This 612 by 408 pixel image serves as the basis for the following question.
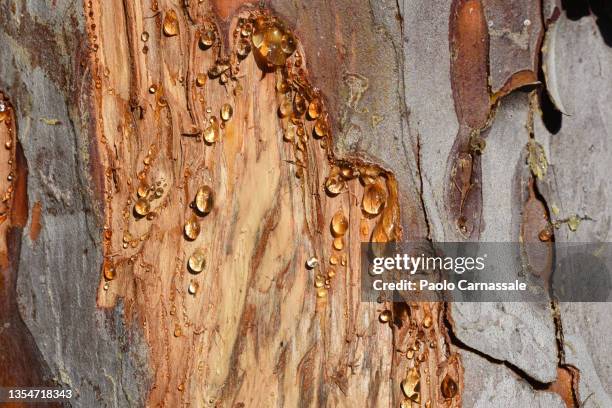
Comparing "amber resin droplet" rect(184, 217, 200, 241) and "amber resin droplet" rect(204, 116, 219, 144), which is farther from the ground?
"amber resin droplet" rect(204, 116, 219, 144)

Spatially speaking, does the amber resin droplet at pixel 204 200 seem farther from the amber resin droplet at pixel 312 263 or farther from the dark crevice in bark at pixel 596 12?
the dark crevice in bark at pixel 596 12

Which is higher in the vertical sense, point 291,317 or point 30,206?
point 30,206

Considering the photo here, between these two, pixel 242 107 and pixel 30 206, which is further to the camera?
pixel 30 206

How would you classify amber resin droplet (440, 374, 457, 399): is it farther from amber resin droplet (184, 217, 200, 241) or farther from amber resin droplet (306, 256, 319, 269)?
amber resin droplet (184, 217, 200, 241)

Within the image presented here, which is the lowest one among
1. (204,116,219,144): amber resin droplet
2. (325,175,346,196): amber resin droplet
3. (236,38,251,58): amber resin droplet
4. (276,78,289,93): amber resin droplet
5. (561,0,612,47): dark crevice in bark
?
(325,175,346,196): amber resin droplet

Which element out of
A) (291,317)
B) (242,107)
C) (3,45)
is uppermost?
(3,45)

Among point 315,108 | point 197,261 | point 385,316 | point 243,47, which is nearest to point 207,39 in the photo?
point 243,47

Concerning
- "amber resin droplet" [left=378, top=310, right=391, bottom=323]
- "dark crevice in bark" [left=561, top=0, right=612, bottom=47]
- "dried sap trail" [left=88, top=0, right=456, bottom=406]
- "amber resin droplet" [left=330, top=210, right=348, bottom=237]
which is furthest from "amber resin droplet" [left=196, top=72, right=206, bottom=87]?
"dark crevice in bark" [left=561, top=0, right=612, bottom=47]

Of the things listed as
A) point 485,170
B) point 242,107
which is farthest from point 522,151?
point 242,107

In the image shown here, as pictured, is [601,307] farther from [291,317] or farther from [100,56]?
[100,56]
